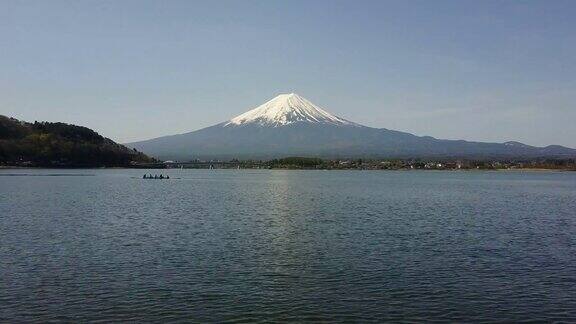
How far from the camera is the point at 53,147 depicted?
137 m

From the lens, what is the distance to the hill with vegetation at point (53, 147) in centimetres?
13262

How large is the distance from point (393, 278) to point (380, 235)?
906 centimetres

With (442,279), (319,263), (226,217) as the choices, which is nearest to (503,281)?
(442,279)

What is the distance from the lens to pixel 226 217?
32.7 meters

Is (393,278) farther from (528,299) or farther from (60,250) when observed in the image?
(60,250)

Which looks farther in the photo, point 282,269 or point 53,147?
point 53,147

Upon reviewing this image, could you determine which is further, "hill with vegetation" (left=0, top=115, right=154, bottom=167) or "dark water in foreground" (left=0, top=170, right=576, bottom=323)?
"hill with vegetation" (left=0, top=115, right=154, bottom=167)

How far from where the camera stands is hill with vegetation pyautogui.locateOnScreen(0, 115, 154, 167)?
132625mm

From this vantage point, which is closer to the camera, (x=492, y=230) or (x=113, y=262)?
(x=113, y=262)

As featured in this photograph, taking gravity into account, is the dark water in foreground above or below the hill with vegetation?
below

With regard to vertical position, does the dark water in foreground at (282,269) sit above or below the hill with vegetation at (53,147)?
below

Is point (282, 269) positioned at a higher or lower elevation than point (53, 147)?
lower

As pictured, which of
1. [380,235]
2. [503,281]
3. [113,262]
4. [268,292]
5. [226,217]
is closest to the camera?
[268,292]

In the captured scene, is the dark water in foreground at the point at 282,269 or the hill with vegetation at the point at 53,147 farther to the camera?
the hill with vegetation at the point at 53,147
